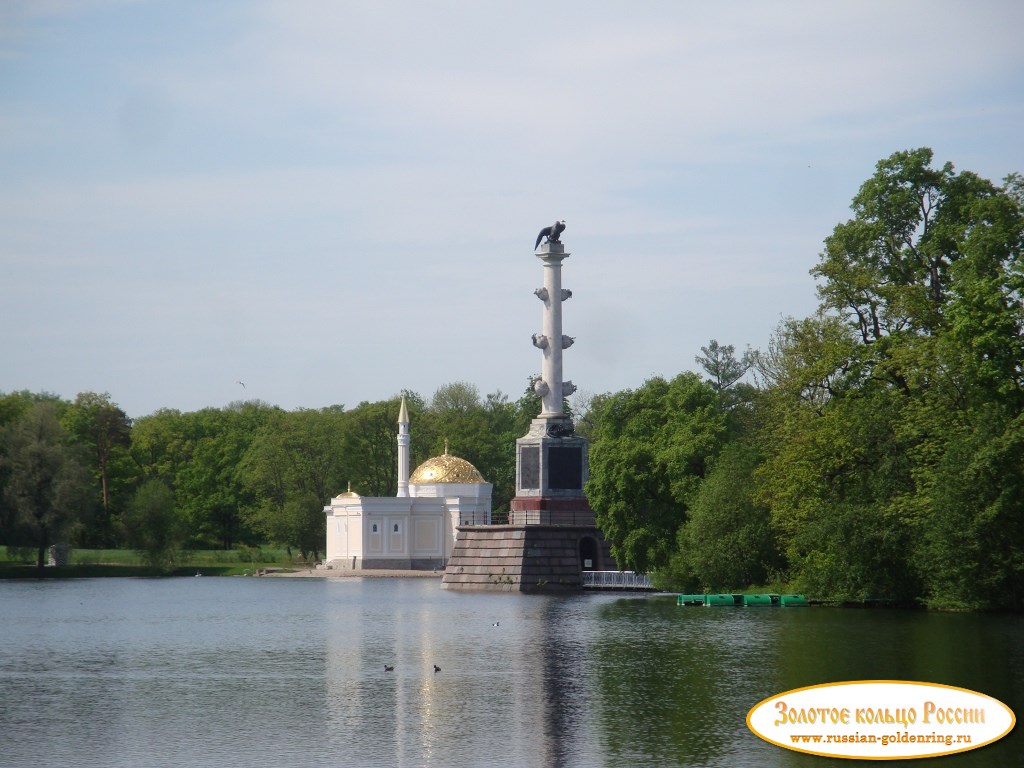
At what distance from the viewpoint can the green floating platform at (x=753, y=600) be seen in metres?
58.4

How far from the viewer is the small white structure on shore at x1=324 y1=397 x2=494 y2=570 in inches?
4412

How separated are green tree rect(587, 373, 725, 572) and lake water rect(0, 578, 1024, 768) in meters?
10.5

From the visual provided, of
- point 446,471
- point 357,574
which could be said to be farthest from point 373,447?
point 357,574

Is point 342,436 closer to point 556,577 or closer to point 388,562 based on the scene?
point 388,562

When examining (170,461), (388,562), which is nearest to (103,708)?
(388,562)

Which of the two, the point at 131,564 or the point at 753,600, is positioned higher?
the point at 753,600

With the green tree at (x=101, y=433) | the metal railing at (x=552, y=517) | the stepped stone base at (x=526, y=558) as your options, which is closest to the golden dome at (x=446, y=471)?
the green tree at (x=101, y=433)

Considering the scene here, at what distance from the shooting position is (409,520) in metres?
113

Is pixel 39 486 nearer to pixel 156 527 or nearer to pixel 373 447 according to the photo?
pixel 156 527

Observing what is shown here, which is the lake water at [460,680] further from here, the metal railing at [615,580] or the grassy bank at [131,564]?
the grassy bank at [131,564]

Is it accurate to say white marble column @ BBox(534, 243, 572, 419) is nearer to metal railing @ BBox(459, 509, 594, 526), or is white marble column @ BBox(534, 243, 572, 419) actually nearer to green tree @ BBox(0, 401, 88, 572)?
metal railing @ BBox(459, 509, 594, 526)

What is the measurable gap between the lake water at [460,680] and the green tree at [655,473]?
1052 cm

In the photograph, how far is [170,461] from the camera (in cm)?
13175

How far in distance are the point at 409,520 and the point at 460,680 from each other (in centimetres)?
7707
